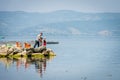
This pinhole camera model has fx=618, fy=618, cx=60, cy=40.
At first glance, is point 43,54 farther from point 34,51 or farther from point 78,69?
point 78,69

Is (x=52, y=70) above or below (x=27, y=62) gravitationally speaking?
above

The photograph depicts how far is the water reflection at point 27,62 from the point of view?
45.9 metres

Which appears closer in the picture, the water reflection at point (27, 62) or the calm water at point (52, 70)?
the calm water at point (52, 70)

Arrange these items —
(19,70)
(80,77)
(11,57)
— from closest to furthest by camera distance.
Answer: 1. (80,77)
2. (19,70)
3. (11,57)

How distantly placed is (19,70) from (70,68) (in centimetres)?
460

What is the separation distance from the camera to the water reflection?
151ft

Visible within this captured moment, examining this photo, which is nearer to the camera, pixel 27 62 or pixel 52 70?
pixel 52 70

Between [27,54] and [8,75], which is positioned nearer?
[8,75]

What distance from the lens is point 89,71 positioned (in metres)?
44.5

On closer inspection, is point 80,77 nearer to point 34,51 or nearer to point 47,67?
point 47,67

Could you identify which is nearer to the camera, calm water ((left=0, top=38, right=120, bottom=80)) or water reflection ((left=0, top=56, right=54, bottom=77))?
calm water ((left=0, top=38, right=120, bottom=80))

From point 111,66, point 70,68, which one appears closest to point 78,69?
point 70,68

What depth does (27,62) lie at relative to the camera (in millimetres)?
51031

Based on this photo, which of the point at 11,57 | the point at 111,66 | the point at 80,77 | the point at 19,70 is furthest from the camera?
the point at 11,57
